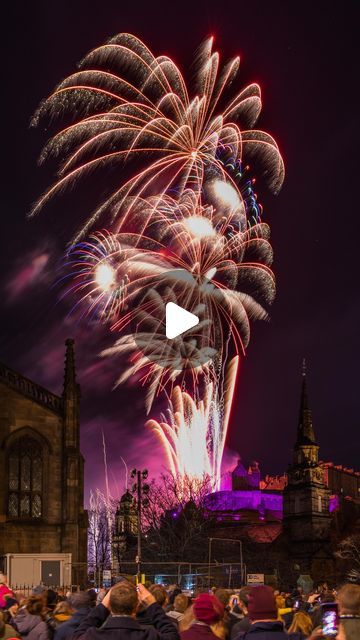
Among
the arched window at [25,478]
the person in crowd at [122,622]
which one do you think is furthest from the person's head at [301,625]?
the arched window at [25,478]

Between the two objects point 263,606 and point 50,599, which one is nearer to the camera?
point 263,606

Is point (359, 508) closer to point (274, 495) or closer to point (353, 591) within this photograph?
point (274, 495)

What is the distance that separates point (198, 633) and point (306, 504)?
132125 mm

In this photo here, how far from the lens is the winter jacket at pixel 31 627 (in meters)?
10.2

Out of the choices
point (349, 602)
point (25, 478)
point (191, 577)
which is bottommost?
point (191, 577)

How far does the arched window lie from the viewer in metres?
40.3

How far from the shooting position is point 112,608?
22.8 ft

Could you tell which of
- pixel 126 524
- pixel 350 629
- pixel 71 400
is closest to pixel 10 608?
pixel 350 629

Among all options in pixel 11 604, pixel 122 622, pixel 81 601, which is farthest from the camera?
pixel 11 604

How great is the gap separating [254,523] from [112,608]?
13956cm

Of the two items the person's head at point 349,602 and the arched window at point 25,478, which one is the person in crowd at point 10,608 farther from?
the arched window at point 25,478

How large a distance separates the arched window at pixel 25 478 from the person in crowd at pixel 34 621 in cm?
2996

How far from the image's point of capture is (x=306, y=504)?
136375 millimetres

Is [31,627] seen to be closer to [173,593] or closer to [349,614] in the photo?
[173,593]
